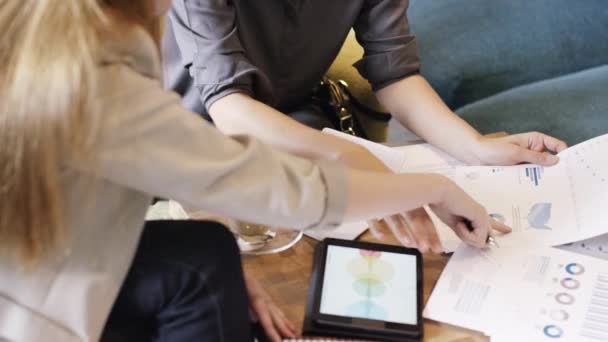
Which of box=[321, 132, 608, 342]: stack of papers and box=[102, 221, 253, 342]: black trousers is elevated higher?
box=[102, 221, 253, 342]: black trousers

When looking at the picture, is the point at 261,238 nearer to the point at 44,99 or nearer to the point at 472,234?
the point at 472,234

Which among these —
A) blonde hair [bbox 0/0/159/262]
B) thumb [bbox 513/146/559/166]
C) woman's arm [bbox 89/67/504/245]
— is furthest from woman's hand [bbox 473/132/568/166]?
blonde hair [bbox 0/0/159/262]

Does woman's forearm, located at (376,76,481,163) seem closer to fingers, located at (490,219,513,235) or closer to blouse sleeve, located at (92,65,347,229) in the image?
fingers, located at (490,219,513,235)

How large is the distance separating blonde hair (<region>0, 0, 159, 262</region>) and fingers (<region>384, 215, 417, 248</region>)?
0.45m

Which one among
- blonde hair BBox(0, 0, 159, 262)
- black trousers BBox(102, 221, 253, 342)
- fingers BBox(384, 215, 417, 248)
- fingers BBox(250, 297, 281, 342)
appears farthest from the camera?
fingers BBox(384, 215, 417, 248)

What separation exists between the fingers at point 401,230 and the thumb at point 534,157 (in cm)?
27

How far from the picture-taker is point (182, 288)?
2.09 feet

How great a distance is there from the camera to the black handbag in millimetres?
1236

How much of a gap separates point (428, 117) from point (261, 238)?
1.25ft

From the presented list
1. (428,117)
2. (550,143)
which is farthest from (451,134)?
(550,143)

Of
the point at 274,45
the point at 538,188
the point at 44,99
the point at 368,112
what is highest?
the point at 44,99

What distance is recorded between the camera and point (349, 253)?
87cm

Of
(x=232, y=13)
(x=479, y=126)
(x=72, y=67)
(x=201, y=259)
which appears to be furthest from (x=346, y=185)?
(x=479, y=126)

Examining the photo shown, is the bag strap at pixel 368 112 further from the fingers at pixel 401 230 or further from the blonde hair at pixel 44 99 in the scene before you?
the blonde hair at pixel 44 99
